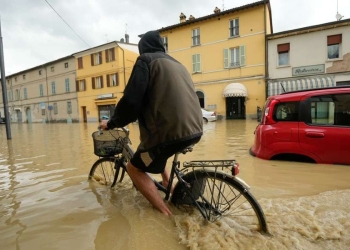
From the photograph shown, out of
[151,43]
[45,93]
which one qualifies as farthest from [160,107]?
[45,93]

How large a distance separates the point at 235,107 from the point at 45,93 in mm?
30788

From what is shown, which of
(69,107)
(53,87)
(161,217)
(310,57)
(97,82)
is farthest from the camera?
(53,87)

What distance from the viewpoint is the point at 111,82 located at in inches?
1161

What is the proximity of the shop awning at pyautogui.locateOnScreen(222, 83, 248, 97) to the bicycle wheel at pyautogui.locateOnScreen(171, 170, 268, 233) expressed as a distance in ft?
62.1

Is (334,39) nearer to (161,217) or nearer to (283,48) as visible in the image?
(283,48)

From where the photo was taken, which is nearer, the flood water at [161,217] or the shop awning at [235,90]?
the flood water at [161,217]

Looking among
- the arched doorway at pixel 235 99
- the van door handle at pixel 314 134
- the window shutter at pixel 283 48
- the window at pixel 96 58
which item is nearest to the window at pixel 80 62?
the window at pixel 96 58

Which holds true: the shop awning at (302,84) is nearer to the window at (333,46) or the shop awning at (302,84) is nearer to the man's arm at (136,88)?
the window at (333,46)

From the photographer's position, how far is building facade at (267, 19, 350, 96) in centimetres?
1739

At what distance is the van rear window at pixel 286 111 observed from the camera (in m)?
4.34

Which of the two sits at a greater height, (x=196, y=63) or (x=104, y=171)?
(x=196, y=63)

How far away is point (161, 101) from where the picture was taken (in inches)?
83.4

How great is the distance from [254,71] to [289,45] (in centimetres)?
328

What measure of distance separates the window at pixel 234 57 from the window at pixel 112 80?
13670 mm
